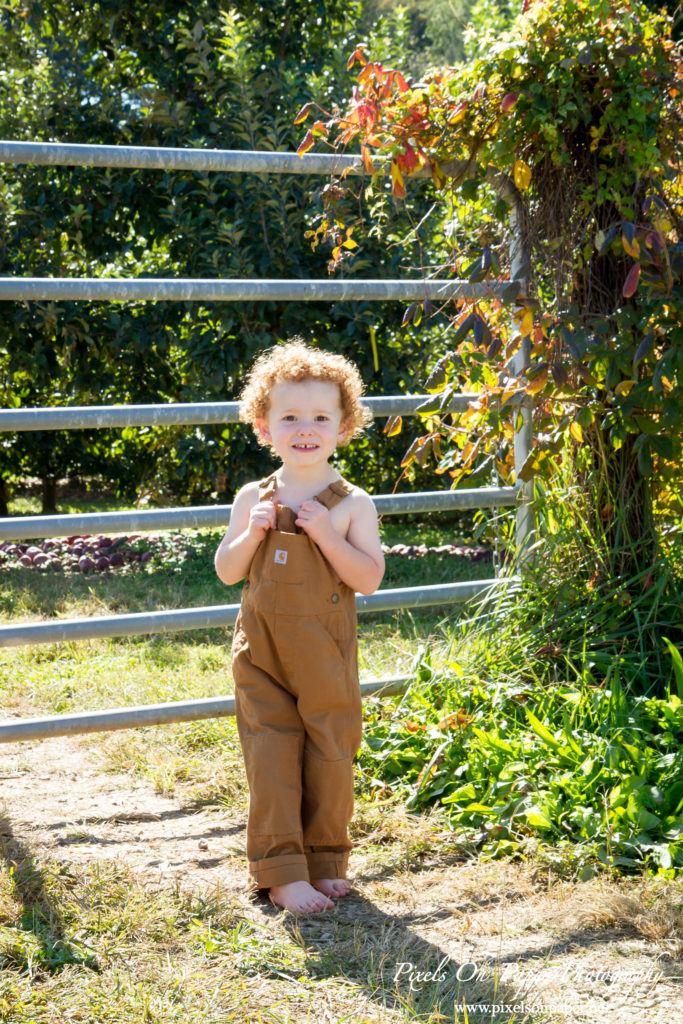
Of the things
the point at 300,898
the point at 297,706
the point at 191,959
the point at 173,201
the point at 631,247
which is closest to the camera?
the point at 191,959

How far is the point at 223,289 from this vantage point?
2.76 metres

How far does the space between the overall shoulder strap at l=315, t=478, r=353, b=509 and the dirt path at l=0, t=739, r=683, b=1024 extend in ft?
2.72

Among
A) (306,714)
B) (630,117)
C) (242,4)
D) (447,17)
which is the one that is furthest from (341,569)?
(447,17)

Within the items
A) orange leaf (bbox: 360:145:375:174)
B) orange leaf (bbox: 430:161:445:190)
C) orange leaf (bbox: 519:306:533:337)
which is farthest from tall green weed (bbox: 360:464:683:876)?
orange leaf (bbox: 360:145:375:174)

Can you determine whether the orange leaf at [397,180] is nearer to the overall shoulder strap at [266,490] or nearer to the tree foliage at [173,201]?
the overall shoulder strap at [266,490]

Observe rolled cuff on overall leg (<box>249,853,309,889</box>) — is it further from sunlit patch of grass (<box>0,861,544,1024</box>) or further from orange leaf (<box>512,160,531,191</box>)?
orange leaf (<box>512,160,531,191</box>)

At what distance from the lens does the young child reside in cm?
218

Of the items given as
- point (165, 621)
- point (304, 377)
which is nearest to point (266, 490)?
point (304, 377)

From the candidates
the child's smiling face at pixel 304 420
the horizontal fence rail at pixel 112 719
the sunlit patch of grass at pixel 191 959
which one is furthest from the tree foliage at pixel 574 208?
the sunlit patch of grass at pixel 191 959

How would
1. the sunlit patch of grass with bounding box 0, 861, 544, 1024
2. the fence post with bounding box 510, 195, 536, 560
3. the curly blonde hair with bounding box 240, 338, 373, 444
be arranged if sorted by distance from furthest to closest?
1. the fence post with bounding box 510, 195, 536, 560
2. the curly blonde hair with bounding box 240, 338, 373, 444
3. the sunlit patch of grass with bounding box 0, 861, 544, 1024

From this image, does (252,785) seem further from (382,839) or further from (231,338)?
(231,338)

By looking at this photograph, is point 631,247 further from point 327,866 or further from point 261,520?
point 327,866

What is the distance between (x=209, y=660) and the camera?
159 inches

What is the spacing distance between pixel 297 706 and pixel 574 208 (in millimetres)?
1496
